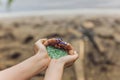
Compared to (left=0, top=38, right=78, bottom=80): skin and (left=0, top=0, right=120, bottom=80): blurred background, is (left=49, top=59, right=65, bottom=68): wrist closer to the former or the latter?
(left=0, top=38, right=78, bottom=80): skin

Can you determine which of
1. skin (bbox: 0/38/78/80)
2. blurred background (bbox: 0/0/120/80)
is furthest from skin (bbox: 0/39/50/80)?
blurred background (bbox: 0/0/120/80)

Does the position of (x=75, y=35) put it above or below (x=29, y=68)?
below

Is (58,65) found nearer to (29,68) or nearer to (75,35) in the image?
(29,68)

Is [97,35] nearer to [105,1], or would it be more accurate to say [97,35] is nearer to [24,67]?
[105,1]

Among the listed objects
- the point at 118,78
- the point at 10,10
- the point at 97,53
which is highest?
the point at 10,10

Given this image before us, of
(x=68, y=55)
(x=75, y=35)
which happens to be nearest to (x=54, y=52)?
(x=68, y=55)

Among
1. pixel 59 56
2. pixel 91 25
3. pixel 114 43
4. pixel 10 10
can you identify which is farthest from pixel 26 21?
pixel 59 56
